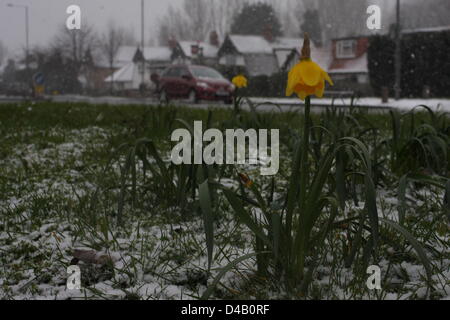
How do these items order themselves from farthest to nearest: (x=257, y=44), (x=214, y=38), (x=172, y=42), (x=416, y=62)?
1. (x=172, y=42)
2. (x=214, y=38)
3. (x=257, y=44)
4. (x=416, y=62)

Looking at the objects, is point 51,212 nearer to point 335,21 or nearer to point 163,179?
point 163,179

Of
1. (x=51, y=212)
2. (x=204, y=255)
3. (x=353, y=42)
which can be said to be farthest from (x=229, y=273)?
(x=353, y=42)

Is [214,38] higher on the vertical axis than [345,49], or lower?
higher

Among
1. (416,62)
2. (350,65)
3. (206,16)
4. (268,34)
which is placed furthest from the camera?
(268,34)

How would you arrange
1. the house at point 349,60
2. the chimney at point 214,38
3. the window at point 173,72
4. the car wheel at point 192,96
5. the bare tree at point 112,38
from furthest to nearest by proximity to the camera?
1. the chimney at point 214,38
2. the bare tree at point 112,38
3. the house at point 349,60
4. the window at point 173,72
5. the car wheel at point 192,96

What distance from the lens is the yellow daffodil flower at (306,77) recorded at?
129 centimetres

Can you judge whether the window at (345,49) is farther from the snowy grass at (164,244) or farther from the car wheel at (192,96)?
the snowy grass at (164,244)

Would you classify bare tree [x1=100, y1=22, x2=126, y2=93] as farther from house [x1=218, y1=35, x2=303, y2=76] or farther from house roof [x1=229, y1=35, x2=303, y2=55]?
house roof [x1=229, y1=35, x2=303, y2=55]

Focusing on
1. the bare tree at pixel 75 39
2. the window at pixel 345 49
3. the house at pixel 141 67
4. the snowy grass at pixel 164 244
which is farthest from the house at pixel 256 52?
the snowy grass at pixel 164 244

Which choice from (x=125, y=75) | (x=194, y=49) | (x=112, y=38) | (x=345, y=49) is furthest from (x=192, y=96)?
(x=125, y=75)

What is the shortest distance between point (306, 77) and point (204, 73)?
1359 centimetres

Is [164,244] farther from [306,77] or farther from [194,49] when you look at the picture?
[194,49]

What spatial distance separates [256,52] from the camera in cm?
3688

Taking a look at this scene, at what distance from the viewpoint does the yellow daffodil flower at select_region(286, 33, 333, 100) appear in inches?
50.9
